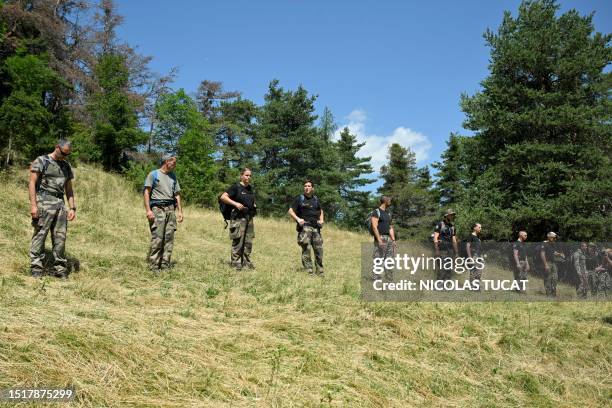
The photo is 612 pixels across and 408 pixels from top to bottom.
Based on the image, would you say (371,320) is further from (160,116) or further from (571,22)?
(160,116)

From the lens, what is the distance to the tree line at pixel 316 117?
18.4 metres

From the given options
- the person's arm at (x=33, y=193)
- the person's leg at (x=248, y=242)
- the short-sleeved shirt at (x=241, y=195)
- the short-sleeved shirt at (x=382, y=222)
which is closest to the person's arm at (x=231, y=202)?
the short-sleeved shirt at (x=241, y=195)

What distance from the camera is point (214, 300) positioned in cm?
596

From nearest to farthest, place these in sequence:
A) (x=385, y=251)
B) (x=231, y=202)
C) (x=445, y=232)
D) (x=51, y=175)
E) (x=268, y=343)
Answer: (x=268, y=343) < (x=51, y=175) < (x=231, y=202) < (x=385, y=251) < (x=445, y=232)

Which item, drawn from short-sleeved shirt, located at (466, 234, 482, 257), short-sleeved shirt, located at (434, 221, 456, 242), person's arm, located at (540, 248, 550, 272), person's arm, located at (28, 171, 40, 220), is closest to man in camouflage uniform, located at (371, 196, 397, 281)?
short-sleeved shirt, located at (434, 221, 456, 242)

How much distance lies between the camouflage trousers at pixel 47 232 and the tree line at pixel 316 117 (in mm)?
12771

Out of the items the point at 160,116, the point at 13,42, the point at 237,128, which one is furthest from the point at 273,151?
the point at 13,42

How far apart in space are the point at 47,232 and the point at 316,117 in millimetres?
32451

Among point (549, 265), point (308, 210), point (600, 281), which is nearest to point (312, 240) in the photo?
point (308, 210)

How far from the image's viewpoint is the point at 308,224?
31.2 ft

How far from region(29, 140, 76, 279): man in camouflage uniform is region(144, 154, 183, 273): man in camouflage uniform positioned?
1380mm

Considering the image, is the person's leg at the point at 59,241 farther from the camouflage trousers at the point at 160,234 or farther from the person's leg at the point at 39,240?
the camouflage trousers at the point at 160,234

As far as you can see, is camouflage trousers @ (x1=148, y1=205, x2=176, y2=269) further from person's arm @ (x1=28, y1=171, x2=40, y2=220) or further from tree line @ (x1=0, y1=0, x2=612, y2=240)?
tree line @ (x1=0, y1=0, x2=612, y2=240)

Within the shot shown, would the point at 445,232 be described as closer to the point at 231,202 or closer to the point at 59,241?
the point at 231,202
